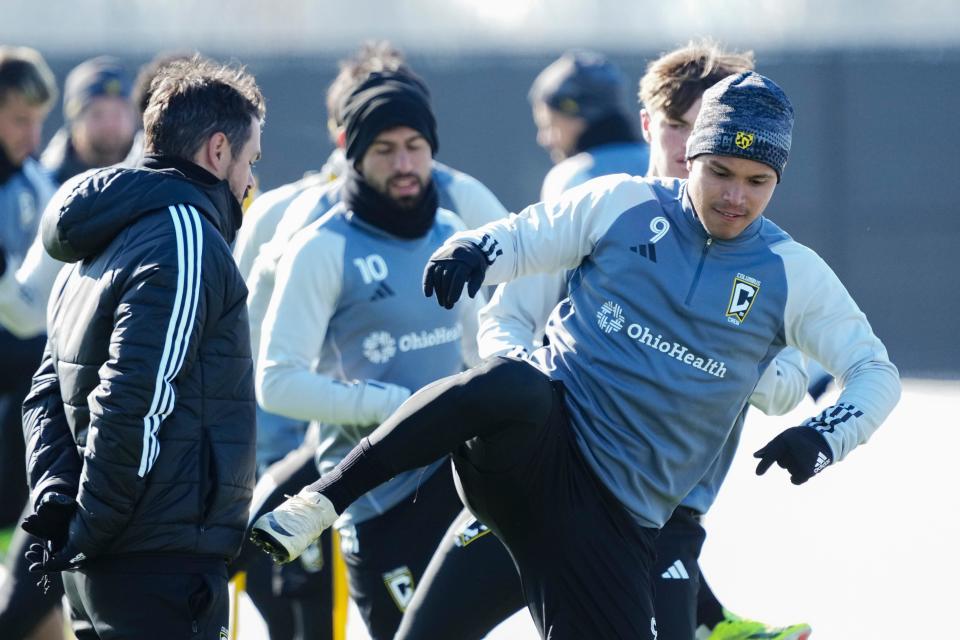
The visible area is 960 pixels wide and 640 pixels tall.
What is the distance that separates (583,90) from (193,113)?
11.9 ft

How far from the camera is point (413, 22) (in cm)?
1892

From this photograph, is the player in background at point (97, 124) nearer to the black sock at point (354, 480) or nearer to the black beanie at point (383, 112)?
the black beanie at point (383, 112)

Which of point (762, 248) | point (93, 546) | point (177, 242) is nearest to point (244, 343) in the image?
point (177, 242)

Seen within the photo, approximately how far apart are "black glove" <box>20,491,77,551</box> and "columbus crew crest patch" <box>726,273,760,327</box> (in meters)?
1.67

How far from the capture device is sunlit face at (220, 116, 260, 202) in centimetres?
411

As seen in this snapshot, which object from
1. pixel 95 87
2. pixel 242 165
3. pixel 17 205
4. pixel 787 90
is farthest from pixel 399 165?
pixel 787 90

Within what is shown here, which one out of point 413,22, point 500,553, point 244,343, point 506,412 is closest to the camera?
point 506,412

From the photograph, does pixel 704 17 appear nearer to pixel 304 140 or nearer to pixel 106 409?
pixel 304 140

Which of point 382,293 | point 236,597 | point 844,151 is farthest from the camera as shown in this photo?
point 844,151

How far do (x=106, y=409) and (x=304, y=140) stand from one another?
14191 millimetres

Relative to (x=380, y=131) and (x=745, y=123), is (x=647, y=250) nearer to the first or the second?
(x=745, y=123)

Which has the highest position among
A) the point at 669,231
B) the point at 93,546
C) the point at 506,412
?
the point at 669,231

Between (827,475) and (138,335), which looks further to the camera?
(827,475)

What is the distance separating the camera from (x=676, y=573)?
4.50 meters
